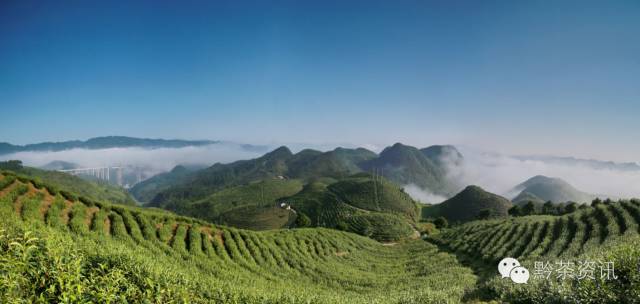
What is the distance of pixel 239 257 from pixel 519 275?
22.1 metres

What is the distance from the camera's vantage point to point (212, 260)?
23688 mm

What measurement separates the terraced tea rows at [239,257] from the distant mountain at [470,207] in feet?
384

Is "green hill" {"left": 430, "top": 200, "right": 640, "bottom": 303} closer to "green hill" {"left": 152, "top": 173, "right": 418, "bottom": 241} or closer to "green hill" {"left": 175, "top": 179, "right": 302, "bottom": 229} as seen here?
"green hill" {"left": 152, "top": 173, "right": 418, "bottom": 241}

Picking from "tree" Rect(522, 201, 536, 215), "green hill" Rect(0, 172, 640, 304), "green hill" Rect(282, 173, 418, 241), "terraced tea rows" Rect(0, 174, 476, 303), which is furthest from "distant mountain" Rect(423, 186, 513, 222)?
"terraced tea rows" Rect(0, 174, 476, 303)

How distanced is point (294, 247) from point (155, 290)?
29.5m

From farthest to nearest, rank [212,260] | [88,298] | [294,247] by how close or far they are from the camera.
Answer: [294,247], [212,260], [88,298]

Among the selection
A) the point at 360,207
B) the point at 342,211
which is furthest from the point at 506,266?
the point at 360,207

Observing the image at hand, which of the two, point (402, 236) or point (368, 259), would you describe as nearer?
point (368, 259)

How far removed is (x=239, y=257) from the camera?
1064 inches

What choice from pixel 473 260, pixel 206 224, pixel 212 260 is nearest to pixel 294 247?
pixel 206 224

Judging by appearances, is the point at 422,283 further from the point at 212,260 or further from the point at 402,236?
the point at 402,236

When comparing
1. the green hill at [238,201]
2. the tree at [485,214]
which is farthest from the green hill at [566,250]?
the green hill at [238,201]

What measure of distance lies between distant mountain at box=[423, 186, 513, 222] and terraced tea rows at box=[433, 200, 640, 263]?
10568 cm

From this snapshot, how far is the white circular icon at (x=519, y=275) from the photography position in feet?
37.2
